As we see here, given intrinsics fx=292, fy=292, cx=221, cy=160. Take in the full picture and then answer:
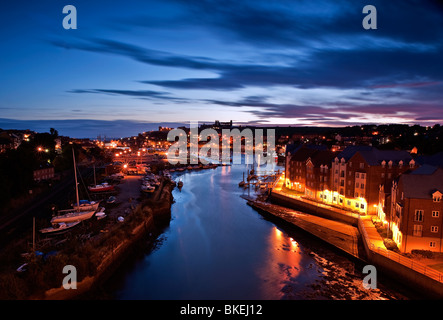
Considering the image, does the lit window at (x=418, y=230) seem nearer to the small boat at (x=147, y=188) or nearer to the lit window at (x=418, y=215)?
the lit window at (x=418, y=215)

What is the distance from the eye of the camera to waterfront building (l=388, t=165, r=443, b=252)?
14023mm

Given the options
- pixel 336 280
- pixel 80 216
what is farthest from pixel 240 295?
pixel 80 216

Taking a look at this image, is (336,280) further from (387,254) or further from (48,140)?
(48,140)

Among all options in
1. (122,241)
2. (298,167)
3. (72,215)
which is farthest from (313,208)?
(72,215)

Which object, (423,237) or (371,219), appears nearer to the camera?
(423,237)

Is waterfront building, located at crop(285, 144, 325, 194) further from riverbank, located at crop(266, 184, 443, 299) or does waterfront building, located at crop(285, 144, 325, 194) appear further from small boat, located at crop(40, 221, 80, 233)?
small boat, located at crop(40, 221, 80, 233)

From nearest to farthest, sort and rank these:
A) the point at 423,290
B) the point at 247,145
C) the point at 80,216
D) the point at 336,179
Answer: the point at 423,290 < the point at 80,216 < the point at 336,179 < the point at 247,145

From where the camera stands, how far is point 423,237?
14125 mm

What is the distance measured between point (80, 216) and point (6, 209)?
484 centimetres

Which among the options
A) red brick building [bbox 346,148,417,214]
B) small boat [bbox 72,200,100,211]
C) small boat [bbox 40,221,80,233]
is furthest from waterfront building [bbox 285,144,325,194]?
small boat [bbox 40,221,80,233]

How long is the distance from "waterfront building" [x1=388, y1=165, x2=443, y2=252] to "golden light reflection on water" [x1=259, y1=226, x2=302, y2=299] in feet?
18.0

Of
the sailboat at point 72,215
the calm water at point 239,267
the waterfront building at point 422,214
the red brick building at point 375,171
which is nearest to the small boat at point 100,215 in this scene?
the sailboat at point 72,215

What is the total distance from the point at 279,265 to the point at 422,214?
24.9 feet

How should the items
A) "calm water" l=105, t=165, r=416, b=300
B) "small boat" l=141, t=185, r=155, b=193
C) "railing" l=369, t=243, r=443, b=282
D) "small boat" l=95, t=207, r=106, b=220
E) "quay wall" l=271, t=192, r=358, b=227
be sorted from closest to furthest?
1. "railing" l=369, t=243, r=443, b=282
2. "calm water" l=105, t=165, r=416, b=300
3. "small boat" l=95, t=207, r=106, b=220
4. "quay wall" l=271, t=192, r=358, b=227
5. "small boat" l=141, t=185, r=155, b=193
